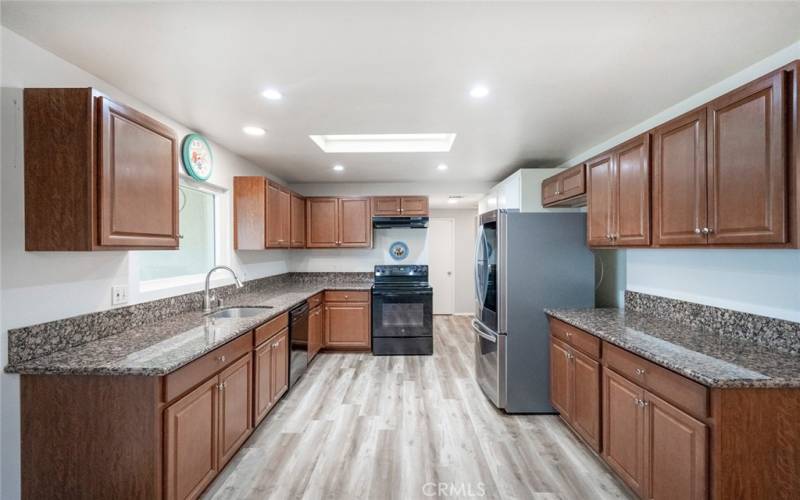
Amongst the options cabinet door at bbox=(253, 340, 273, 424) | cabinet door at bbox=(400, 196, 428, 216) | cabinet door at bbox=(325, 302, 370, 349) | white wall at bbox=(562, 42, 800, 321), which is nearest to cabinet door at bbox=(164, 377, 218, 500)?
cabinet door at bbox=(253, 340, 273, 424)

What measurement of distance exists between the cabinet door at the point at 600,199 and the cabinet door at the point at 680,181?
14.2 inches

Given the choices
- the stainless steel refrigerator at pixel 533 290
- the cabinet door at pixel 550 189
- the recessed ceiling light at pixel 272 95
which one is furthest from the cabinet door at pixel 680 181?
the recessed ceiling light at pixel 272 95

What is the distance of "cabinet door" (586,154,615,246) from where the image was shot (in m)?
2.27

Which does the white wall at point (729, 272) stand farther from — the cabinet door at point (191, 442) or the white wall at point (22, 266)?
the white wall at point (22, 266)

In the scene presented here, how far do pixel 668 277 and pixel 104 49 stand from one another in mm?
3585

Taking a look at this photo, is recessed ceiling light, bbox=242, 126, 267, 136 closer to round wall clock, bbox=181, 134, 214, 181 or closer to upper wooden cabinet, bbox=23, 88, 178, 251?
round wall clock, bbox=181, 134, 214, 181

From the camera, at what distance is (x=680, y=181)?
5.71 ft

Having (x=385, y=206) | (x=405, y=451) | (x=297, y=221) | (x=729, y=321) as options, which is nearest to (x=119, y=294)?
(x=405, y=451)

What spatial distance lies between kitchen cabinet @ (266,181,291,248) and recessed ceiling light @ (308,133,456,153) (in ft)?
2.57

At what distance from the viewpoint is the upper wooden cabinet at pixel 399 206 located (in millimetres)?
4508

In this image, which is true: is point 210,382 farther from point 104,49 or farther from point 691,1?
point 691,1

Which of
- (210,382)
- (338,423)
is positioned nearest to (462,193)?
(338,423)

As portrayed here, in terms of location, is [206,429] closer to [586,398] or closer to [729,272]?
[586,398]

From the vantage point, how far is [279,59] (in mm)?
1643
